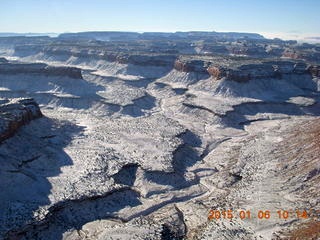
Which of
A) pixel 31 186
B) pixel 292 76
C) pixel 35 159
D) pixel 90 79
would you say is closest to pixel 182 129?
pixel 35 159

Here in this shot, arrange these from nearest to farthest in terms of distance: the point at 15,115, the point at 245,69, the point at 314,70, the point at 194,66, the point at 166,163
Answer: the point at 166,163 < the point at 15,115 < the point at 245,69 < the point at 314,70 < the point at 194,66

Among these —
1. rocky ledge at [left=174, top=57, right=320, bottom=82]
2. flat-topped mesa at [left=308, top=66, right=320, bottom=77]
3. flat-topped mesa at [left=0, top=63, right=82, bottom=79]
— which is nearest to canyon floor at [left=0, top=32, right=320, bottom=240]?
rocky ledge at [left=174, top=57, right=320, bottom=82]

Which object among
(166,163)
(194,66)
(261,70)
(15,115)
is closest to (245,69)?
(261,70)

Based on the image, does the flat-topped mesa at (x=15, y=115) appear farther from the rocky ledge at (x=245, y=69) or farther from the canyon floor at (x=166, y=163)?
the rocky ledge at (x=245, y=69)

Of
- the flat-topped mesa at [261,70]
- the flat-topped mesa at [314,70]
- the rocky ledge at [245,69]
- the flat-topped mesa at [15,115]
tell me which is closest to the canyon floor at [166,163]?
the flat-topped mesa at [261,70]
